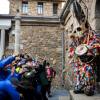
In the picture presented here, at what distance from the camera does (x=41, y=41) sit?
30.6 feet

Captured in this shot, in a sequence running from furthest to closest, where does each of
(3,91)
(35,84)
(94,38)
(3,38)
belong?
(3,38) < (35,84) < (94,38) < (3,91)

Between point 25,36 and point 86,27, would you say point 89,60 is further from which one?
point 25,36

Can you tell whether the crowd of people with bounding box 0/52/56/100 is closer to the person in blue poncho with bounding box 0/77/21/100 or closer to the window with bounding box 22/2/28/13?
the person in blue poncho with bounding box 0/77/21/100

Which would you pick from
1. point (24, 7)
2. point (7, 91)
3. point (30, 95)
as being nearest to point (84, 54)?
point (30, 95)

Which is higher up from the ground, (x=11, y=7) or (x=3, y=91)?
(x=11, y=7)

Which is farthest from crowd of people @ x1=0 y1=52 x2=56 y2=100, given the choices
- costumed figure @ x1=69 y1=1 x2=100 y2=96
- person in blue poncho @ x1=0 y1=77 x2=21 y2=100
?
costumed figure @ x1=69 y1=1 x2=100 y2=96

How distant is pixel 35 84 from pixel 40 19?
18.5 ft

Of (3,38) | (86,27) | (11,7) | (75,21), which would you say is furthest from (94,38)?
(11,7)

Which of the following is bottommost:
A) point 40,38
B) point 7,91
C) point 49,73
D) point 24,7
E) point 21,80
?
point 49,73

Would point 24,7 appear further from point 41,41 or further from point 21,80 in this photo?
point 21,80

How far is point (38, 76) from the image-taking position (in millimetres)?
4707

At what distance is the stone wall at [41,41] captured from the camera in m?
9.23

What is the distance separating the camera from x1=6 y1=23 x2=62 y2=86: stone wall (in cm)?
923

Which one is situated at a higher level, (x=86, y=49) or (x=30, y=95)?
(x=86, y=49)
